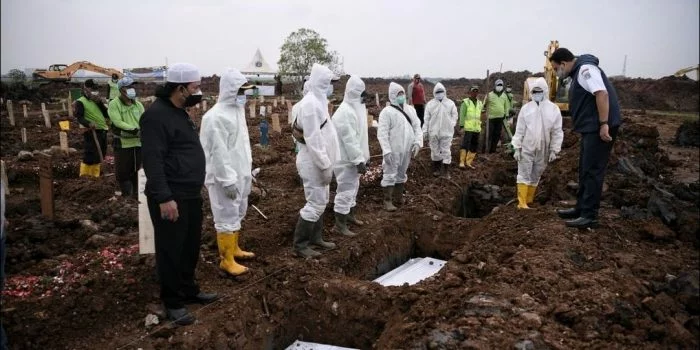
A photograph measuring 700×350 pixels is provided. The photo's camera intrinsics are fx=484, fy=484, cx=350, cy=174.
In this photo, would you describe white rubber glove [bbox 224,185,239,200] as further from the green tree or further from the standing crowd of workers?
the green tree

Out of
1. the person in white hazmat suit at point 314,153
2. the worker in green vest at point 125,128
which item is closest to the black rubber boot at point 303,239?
the person in white hazmat suit at point 314,153

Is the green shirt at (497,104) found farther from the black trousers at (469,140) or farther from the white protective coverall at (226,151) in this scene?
the white protective coverall at (226,151)

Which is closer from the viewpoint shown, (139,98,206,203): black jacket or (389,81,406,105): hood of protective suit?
(139,98,206,203): black jacket

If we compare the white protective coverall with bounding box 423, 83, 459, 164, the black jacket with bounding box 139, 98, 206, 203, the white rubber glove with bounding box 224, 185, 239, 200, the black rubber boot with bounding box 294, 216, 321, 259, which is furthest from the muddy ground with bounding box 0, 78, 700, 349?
the white protective coverall with bounding box 423, 83, 459, 164

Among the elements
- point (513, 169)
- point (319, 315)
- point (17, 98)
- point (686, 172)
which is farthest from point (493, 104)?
point (17, 98)

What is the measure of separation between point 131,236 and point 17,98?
94.6 feet

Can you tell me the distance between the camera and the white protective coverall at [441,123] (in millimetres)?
8500

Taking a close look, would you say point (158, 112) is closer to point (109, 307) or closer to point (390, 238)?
point (109, 307)

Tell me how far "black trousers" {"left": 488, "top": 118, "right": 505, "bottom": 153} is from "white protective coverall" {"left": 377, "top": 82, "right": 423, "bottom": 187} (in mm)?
3940

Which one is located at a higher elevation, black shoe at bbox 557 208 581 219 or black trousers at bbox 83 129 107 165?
black trousers at bbox 83 129 107 165

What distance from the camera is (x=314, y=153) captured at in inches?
189

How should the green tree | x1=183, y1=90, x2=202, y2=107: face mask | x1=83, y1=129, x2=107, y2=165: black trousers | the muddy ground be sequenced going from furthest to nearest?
1. the green tree
2. x1=83, y1=129, x2=107, y2=165: black trousers
3. x1=183, y1=90, x2=202, y2=107: face mask
4. the muddy ground

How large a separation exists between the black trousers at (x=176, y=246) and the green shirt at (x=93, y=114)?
4093 millimetres

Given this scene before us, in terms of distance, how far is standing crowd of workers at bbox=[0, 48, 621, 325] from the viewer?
11.7 feet
